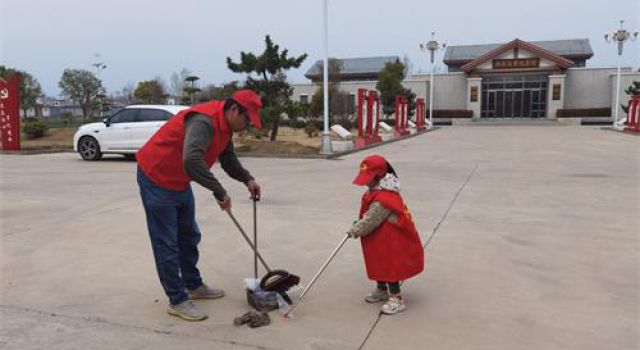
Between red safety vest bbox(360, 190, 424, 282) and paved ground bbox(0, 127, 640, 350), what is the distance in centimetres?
29

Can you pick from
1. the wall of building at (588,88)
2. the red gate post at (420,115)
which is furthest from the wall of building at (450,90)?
the red gate post at (420,115)

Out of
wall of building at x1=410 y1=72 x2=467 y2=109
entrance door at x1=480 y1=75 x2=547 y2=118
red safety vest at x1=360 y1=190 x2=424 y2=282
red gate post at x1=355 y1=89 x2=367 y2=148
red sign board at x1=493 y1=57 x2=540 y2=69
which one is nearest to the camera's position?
red safety vest at x1=360 y1=190 x2=424 y2=282

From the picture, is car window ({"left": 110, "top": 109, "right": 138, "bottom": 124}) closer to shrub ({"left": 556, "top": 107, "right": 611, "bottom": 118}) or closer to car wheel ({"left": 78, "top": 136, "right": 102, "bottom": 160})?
car wheel ({"left": 78, "top": 136, "right": 102, "bottom": 160})

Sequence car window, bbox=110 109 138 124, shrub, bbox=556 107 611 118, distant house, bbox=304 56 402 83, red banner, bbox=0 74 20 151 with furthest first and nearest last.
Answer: distant house, bbox=304 56 402 83
shrub, bbox=556 107 611 118
red banner, bbox=0 74 20 151
car window, bbox=110 109 138 124

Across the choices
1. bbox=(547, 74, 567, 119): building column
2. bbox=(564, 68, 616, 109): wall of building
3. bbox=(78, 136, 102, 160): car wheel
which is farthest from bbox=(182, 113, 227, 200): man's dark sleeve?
bbox=(564, 68, 616, 109): wall of building

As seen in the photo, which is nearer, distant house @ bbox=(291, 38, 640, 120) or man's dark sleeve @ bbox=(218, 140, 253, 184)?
man's dark sleeve @ bbox=(218, 140, 253, 184)

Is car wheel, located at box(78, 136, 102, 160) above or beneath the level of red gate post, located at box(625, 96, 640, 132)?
beneath

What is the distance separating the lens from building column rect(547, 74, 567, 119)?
3950 centimetres

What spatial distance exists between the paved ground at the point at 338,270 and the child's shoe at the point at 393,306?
0.07 m

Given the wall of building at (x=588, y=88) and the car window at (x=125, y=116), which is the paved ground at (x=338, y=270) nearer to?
the car window at (x=125, y=116)

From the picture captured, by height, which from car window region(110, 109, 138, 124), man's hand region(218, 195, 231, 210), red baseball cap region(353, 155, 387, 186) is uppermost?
car window region(110, 109, 138, 124)

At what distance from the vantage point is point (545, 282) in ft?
13.1

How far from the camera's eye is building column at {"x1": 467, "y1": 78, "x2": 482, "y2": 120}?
41.3 m

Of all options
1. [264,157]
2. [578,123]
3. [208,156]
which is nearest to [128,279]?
[208,156]
